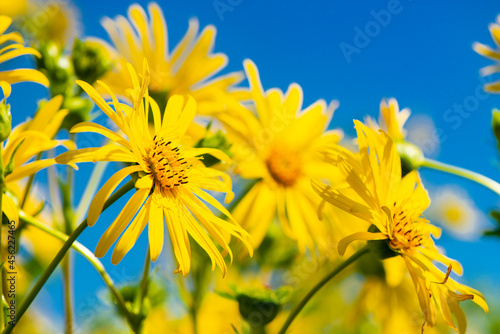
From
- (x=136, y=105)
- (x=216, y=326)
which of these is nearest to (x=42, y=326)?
(x=216, y=326)

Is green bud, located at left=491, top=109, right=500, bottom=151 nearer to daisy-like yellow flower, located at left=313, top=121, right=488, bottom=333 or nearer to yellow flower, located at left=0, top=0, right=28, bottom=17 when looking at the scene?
daisy-like yellow flower, located at left=313, top=121, right=488, bottom=333

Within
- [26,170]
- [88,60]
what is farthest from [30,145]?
[88,60]

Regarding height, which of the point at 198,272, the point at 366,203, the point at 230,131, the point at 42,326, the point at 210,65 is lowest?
the point at 42,326

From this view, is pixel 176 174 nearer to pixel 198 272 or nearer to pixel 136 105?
pixel 136 105

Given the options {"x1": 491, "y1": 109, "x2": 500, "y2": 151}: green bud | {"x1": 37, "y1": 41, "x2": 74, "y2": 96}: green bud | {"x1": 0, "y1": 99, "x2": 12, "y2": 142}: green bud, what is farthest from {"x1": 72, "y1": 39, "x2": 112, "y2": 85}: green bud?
{"x1": 491, "y1": 109, "x2": 500, "y2": 151}: green bud

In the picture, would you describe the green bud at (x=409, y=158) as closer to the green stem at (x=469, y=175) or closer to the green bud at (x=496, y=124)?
the green stem at (x=469, y=175)

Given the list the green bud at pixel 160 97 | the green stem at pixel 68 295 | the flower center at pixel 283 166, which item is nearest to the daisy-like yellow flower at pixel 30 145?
the green stem at pixel 68 295
